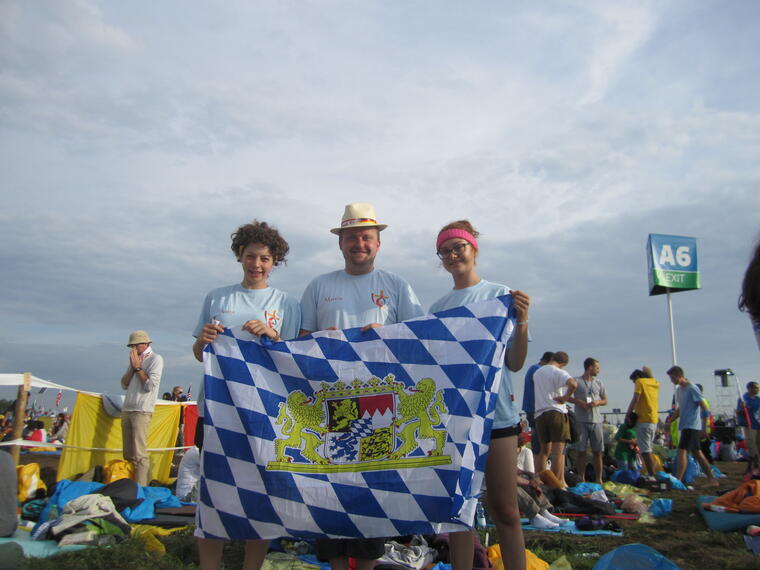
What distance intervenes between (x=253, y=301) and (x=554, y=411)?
6.27 m

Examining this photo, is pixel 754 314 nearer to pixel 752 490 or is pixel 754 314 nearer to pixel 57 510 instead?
pixel 752 490

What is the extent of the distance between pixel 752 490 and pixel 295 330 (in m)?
5.44

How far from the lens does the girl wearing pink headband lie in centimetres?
313

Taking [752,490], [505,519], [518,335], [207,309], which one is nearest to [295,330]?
[207,309]

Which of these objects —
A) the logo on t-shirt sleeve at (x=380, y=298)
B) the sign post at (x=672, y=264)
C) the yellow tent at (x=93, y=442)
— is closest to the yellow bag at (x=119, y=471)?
the yellow tent at (x=93, y=442)

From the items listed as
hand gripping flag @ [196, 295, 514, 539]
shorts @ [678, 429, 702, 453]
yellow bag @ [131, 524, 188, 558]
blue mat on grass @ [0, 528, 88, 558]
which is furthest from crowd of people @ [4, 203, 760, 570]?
shorts @ [678, 429, 702, 453]

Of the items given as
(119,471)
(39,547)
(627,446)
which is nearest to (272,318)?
(39,547)

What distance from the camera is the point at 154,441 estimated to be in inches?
392

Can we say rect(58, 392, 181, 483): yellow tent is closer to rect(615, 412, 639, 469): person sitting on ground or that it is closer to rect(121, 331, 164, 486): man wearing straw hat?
rect(121, 331, 164, 486): man wearing straw hat

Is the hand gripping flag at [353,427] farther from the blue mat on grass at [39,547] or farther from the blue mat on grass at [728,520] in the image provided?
the blue mat on grass at [728,520]

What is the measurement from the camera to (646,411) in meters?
10.4

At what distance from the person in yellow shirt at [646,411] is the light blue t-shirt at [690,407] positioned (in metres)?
0.55

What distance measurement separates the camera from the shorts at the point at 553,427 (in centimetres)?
845

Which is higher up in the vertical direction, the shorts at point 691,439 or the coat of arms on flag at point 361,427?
the coat of arms on flag at point 361,427
